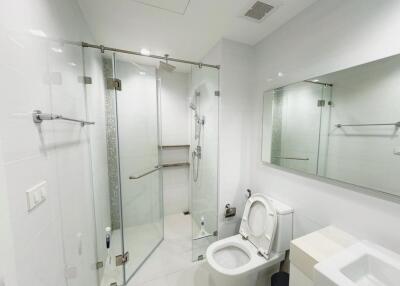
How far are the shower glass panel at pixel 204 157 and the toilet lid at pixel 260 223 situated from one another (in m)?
0.43

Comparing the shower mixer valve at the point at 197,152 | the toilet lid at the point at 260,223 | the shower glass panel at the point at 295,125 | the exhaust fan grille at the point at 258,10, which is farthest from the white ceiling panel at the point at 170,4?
the toilet lid at the point at 260,223

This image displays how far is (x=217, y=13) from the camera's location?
1.45m

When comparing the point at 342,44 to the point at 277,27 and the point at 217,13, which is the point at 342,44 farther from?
the point at 217,13

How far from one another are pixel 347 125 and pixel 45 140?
1.86m

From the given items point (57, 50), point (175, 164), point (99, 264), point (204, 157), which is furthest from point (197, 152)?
point (57, 50)

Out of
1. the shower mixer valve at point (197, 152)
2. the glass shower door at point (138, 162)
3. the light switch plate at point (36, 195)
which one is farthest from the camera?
the shower mixer valve at point (197, 152)

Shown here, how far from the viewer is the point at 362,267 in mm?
911

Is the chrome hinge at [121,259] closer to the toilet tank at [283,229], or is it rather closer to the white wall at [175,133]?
the white wall at [175,133]

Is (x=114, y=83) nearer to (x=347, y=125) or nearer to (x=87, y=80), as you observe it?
(x=87, y=80)

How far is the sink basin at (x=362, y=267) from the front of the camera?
2.63 feet

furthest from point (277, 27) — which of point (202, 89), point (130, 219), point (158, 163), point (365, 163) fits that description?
point (130, 219)

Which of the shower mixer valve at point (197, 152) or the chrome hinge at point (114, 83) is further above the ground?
the chrome hinge at point (114, 83)

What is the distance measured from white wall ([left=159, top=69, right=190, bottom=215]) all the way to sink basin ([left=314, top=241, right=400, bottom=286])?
2386mm

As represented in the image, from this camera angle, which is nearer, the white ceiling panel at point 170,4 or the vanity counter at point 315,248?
the vanity counter at point 315,248
